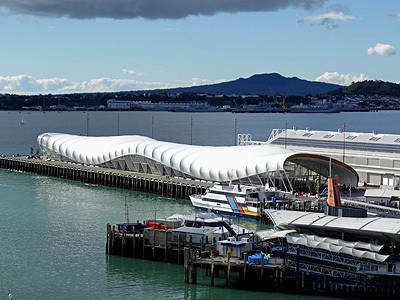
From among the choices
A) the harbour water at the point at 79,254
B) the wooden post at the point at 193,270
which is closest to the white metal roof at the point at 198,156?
the harbour water at the point at 79,254

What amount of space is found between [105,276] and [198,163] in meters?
33.3

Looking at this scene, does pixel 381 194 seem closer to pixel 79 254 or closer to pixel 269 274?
pixel 269 274

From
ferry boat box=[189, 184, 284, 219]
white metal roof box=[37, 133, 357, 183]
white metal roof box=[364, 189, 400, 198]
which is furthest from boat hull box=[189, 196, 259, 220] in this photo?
white metal roof box=[364, 189, 400, 198]

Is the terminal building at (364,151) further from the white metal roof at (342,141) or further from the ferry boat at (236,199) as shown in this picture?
the ferry boat at (236,199)

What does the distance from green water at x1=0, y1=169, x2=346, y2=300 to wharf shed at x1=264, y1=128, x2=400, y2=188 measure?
16.3 m

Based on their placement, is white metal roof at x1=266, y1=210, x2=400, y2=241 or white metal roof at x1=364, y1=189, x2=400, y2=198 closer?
white metal roof at x1=266, y1=210, x2=400, y2=241

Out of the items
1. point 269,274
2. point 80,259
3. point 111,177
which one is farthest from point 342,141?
point 269,274

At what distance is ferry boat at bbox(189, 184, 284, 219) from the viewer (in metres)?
58.2

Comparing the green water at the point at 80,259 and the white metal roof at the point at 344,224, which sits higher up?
the white metal roof at the point at 344,224

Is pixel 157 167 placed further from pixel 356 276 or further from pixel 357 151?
pixel 356 276

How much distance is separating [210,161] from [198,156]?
2.93 metres

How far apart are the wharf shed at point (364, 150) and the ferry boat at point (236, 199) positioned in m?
13.1

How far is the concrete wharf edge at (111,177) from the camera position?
7050cm

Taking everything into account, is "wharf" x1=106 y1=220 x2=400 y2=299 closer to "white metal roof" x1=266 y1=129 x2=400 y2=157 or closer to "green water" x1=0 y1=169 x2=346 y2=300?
"green water" x1=0 y1=169 x2=346 y2=300
